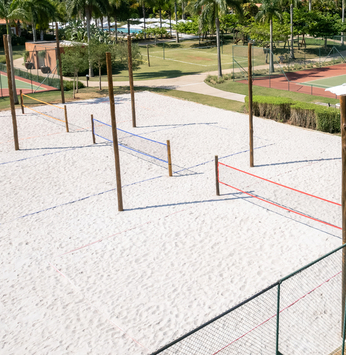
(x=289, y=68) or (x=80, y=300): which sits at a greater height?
(x=289, y=68)

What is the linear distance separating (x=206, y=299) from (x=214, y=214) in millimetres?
3884

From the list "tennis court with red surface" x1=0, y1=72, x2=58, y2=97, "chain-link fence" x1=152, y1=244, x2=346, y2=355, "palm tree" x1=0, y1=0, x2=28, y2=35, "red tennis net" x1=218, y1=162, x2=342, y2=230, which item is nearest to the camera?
"chain-link fence" x1=152, y1=244, x2=346, y2=355

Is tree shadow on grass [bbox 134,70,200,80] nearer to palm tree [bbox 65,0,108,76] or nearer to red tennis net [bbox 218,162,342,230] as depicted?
palm tree [bbox 65,0,108,76]

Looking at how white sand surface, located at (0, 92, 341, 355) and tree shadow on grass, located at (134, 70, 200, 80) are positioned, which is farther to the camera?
tree shadow on grass, located at (134, 70, 200, 80)

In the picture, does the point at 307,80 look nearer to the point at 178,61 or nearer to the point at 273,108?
the point at 273,108

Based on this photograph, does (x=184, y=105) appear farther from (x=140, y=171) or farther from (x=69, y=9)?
(x=69, y=9)

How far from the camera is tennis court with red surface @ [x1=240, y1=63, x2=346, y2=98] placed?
1173 inches

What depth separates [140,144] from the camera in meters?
18.8

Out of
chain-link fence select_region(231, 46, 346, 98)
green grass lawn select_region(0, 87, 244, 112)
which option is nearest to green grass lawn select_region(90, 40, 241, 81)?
chain-link fence select_region(231, 46, 346, 98)

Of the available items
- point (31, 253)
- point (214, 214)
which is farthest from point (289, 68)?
point (31, 253)

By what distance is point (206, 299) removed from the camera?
27.7 ft

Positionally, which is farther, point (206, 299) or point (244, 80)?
point (244, 80)

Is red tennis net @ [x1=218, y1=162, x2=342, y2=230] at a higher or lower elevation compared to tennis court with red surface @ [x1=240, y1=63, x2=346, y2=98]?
lower

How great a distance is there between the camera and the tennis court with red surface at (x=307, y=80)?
29.8m
